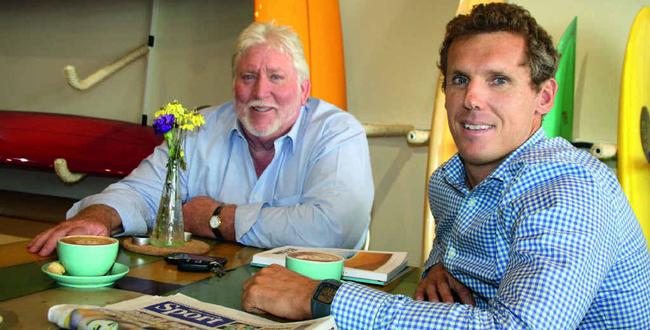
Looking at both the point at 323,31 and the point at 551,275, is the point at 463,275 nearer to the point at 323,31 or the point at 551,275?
the point at 551,275

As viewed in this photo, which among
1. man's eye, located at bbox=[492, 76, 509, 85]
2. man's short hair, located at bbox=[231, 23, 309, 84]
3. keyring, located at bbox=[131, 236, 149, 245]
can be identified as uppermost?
man's short hair, located at bbox=[231, 23, 309, 84]

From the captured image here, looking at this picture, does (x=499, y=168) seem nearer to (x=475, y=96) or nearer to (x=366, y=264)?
(x=475, y=96)

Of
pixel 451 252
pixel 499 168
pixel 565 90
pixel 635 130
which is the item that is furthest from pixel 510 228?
pixel 565 90

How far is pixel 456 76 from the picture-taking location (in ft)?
3.76

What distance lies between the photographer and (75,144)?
113 inches

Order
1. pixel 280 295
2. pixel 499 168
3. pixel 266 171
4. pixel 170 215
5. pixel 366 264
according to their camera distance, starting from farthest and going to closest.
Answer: pixel 266 171 → pixel 170 215 → pixel 366 264 → pixel 499 168 → pixel 280 295

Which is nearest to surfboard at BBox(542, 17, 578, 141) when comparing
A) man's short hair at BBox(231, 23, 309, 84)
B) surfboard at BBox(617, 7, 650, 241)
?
surfboard at BBox(617, 7, 650, 241)

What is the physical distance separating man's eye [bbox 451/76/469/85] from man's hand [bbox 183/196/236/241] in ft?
2.13

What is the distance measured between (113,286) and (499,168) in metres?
0.65

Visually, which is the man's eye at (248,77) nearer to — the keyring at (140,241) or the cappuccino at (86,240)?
the keyring at (140,241)

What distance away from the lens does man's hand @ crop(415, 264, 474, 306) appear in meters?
1.10

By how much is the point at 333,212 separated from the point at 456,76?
0.58 meters

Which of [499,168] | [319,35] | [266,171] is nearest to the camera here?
[499,168]

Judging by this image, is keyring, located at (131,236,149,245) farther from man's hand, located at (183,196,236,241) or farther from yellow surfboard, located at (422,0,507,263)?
yellow surfboard, located at (422,0,507,263)
